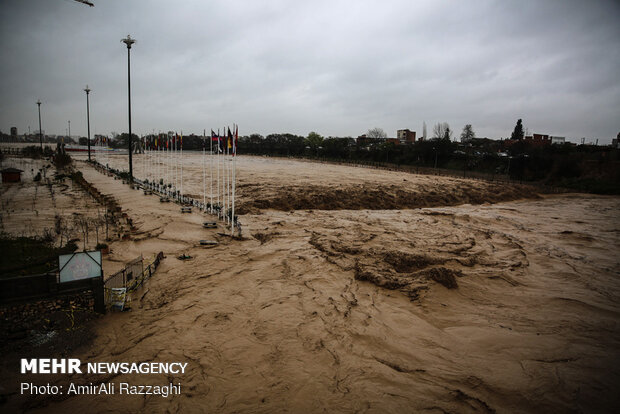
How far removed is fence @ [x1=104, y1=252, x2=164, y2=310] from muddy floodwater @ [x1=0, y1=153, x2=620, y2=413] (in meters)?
0.34

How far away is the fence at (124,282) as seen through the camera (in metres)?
7.35

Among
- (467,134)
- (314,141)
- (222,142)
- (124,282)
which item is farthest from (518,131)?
(124,282)

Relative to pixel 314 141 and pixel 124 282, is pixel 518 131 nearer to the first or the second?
pixel 314 141

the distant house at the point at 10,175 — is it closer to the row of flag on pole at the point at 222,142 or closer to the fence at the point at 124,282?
the row of flag on pole at the point at 222,142

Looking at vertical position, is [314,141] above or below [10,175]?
above

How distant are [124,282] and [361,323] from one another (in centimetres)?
649

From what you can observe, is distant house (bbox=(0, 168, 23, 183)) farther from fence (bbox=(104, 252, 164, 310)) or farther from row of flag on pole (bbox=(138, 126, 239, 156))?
fence (bbox=(104, 252, 164, 310))

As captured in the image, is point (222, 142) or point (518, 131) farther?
point (518, 131)

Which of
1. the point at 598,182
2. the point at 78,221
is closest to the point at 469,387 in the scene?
the point at 78,221

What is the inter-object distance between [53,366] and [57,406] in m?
1.04

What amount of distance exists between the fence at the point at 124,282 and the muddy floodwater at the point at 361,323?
340mm

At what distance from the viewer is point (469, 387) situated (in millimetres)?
5453

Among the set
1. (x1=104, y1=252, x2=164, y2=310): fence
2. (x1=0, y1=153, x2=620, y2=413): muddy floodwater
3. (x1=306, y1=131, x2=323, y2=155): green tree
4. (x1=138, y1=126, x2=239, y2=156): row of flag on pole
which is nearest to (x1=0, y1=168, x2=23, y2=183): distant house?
(x1=138, y1=126, x2=239, y2=156): row of flag on pole

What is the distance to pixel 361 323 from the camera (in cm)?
741
